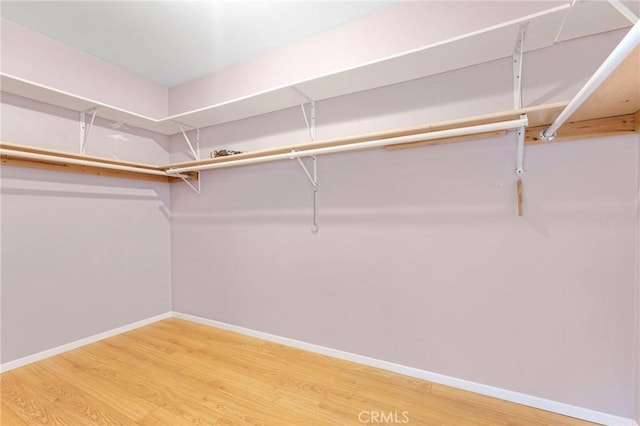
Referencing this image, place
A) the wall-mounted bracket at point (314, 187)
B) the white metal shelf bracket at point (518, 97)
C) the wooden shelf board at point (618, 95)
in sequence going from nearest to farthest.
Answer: the wooden shelf board at point (618, 95), the white metal shelf bracket at point (518, 97), the wall-mounted bracket at point (314, 187)

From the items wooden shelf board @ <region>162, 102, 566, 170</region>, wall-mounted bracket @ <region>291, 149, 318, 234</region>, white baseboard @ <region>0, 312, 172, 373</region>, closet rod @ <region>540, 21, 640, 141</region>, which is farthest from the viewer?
wall-mounted bracket @ <region>291, 149, 318, 234</region>

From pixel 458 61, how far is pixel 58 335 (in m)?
3.41

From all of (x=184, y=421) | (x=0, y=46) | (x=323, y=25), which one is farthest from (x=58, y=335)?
(x=323, y=25)

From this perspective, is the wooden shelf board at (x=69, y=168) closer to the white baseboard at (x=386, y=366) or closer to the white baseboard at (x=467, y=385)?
the white baseboard at (x=386, y=366)

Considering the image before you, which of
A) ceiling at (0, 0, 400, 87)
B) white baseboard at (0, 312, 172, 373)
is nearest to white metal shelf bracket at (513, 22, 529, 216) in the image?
ceiling at (0, 0, 400, 87)

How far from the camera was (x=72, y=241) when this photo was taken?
2.29 meters

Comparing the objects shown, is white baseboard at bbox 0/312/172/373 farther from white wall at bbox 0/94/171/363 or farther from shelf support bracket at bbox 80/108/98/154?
shelf support bracket at bbox 80/108/98/154

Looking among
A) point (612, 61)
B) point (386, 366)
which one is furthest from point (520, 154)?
point (386, 366)

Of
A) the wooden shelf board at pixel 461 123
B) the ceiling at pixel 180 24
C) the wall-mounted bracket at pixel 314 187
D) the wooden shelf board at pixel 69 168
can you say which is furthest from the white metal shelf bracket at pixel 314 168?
the wooden shelf board at pixel 69 168

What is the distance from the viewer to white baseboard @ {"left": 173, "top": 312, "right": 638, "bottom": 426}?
56.1 inches

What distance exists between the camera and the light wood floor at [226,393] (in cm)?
150

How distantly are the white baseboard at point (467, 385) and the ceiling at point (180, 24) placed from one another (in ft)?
7.86

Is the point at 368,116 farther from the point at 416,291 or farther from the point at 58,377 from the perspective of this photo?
the point at 58,377

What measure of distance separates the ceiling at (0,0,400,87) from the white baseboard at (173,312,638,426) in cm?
240
